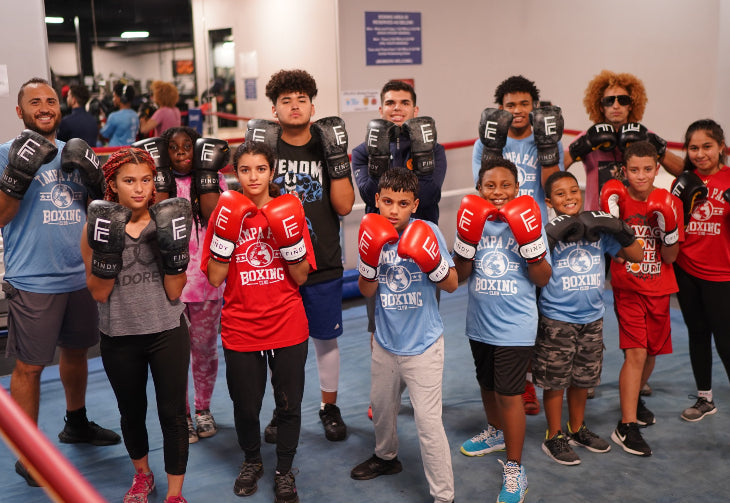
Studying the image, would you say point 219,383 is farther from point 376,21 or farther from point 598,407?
point 376,21

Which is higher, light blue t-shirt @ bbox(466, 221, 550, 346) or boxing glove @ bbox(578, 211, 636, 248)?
boxing glove @ bbox(578, 211, 636, 248)

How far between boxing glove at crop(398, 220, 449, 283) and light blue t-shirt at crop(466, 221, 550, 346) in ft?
0.85

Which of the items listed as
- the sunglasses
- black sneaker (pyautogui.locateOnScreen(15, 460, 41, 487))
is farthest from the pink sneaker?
the sunglasses

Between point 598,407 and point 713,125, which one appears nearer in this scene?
point 713,125

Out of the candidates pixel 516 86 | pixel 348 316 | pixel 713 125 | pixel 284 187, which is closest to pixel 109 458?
pixel 284 187

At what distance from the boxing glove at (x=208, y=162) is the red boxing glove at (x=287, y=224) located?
44 cm

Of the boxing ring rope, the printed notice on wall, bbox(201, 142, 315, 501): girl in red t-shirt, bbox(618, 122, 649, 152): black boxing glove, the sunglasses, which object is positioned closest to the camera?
the boxing ring rope

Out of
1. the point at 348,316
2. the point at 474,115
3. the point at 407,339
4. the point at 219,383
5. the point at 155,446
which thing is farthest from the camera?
the point at 474,115

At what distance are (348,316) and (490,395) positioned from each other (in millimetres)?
1967

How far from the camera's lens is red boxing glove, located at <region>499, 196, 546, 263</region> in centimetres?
240

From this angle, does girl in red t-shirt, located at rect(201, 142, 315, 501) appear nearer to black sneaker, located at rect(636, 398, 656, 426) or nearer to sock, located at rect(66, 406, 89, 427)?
sock, located at rect(66, 406, 89, 427)

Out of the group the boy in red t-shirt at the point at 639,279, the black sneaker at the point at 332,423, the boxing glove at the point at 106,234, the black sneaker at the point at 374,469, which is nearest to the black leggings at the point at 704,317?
the boy in red t-shirt at the point at 639,279

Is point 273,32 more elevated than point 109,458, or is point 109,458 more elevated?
point 273,32

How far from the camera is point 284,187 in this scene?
9.34ft
